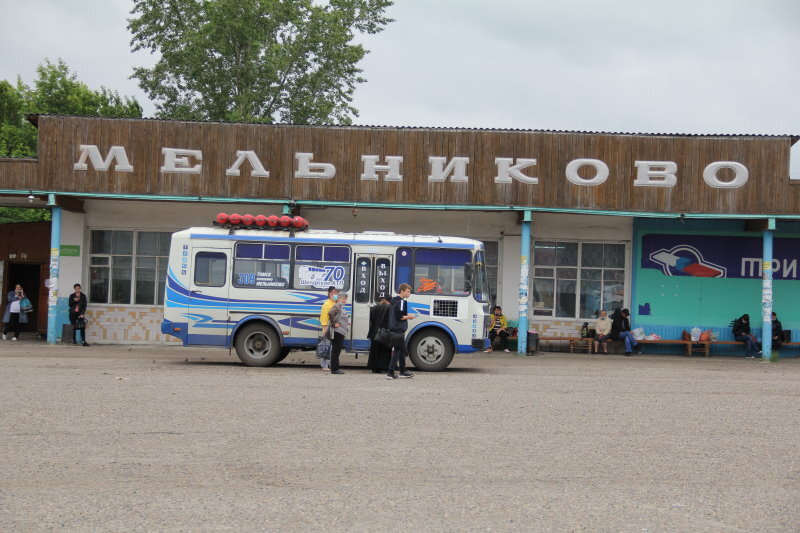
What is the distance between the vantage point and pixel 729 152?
24.3 m

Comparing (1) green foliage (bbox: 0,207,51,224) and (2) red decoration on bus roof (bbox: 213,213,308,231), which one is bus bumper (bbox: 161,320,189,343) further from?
(1) green foliage (bbox: 0,207,51,224)

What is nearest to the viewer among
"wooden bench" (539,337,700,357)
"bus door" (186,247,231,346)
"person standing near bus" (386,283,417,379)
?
"person standing near bus" (386,283,417,379)

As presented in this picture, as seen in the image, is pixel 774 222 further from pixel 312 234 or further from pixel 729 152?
pixel 312 234

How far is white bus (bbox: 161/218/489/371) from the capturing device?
747 inches

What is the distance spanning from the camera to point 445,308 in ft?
62.1

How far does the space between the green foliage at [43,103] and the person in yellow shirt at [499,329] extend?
28324mm

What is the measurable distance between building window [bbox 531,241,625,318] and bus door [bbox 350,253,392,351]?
8.34m

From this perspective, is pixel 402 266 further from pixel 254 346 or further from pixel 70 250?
pixel 70 250

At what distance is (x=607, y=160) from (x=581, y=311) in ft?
15.0

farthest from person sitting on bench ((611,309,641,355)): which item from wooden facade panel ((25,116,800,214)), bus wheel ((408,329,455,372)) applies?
bus wheel ((408,329,455,372))

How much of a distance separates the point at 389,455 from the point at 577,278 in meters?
18.3

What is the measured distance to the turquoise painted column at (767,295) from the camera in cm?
2405

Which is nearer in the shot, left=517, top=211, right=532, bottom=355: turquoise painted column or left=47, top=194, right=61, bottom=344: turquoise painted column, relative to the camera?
left=517, top=211, right=532, bottom=355: turquoise painted column

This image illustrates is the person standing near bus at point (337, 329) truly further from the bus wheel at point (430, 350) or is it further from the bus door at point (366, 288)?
the bus wheel at point (430, 350)
